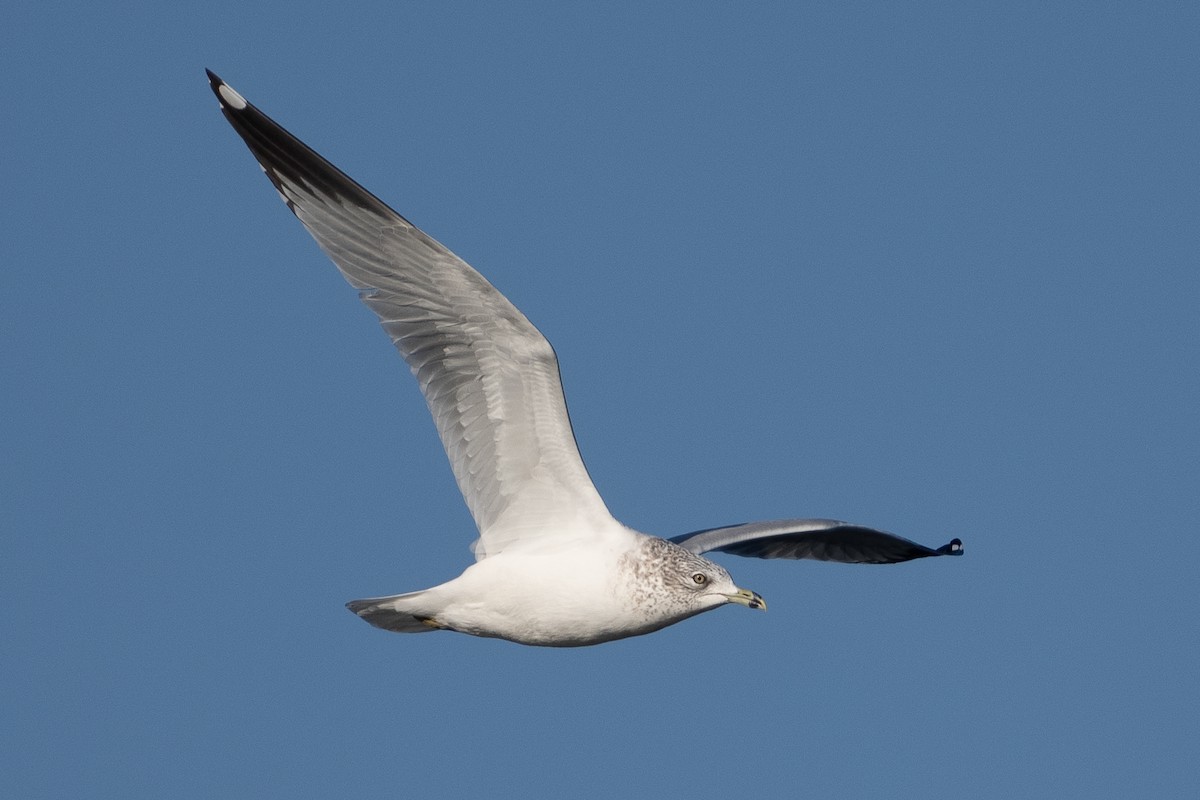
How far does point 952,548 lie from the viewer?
1406 centimetres

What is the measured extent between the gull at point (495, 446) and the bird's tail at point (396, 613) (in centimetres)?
1

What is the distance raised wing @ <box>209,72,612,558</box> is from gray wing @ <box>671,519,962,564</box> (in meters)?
1.98

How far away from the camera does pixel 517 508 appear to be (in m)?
11.0

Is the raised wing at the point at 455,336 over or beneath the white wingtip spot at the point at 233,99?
beneath

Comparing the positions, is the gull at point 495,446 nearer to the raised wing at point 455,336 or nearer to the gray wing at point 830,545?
the raised wing at point 455,336

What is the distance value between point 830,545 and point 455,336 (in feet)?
16.0

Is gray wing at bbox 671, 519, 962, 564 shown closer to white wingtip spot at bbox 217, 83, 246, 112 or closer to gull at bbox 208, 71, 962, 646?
gull at bbox 208, 71, 962, 646

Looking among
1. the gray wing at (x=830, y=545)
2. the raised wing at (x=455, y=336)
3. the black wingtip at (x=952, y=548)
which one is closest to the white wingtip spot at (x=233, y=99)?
the raised wing at (x=455, y=336)

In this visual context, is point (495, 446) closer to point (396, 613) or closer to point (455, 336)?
point (455, 336)

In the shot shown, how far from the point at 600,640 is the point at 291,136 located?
375 cm

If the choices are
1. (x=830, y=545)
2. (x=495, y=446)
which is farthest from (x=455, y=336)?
(x=830, y=545)

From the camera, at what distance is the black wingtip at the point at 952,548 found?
46.0 ft

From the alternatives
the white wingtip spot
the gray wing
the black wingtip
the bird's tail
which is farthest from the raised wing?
the black wingtip

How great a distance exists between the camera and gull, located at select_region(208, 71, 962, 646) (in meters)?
10.5
